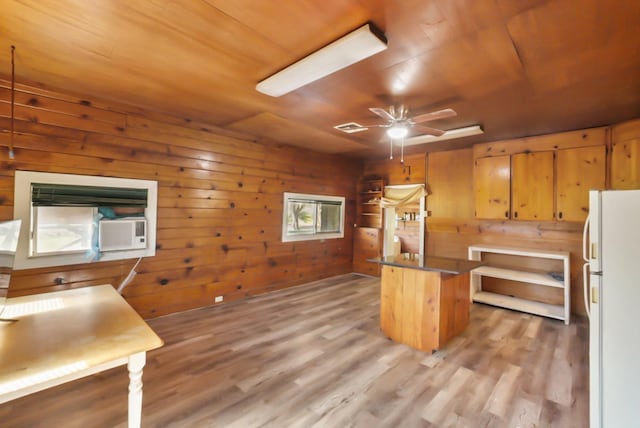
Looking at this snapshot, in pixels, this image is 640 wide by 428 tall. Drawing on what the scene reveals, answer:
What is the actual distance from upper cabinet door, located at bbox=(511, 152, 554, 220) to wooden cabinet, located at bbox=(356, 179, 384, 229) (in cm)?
249

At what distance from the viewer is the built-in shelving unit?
12.5ft

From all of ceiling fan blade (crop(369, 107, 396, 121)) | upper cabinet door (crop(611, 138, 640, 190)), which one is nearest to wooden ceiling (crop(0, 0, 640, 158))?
ceiling fan blade (crop(369, 107, 396, 121))

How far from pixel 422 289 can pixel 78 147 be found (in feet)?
13.2

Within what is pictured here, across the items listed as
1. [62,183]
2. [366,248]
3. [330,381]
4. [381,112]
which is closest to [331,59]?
[381,112]

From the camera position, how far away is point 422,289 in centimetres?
297

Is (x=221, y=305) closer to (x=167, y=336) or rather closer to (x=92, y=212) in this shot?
(x=167, y=336)

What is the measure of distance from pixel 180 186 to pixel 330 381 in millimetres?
3016

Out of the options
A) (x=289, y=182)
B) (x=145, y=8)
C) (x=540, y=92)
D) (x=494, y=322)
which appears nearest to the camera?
(x=145, y=8)

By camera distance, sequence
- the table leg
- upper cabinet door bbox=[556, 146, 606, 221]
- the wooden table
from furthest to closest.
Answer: upper cabinet door bbox=[556, 146, 606, 221], the table leg, the wooden table

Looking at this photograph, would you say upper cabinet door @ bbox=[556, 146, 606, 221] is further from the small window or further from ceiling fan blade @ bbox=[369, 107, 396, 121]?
the small window

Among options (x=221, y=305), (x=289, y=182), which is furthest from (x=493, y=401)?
(x=289, y=182)

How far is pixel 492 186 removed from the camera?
454 centimetres

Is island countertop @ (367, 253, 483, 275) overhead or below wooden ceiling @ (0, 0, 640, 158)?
below


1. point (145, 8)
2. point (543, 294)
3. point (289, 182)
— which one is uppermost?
point (145, 8)
